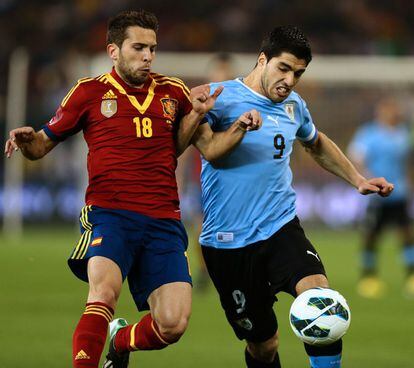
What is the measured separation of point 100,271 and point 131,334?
77 centimetres

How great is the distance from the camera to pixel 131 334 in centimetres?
661

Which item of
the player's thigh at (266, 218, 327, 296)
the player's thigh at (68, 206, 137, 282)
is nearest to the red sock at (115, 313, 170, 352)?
the player's thigh at (68, 206, 137, 282)

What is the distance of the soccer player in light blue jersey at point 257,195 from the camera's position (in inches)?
249

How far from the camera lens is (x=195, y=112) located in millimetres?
6309

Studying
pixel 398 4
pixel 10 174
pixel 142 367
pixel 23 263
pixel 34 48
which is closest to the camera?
pixel 142 367

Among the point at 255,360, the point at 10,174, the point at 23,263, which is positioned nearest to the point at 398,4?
the point at 10,174

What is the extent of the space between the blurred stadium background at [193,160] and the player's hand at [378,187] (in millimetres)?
1728

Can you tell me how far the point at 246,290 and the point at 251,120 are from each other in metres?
1.09

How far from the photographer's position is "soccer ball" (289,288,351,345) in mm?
5824

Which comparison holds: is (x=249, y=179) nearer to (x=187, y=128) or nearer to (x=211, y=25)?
(x=187, y=128)

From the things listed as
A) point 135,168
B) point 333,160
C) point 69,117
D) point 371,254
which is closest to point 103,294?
point 135,168

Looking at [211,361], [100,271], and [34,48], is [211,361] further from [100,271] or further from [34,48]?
[34,48]

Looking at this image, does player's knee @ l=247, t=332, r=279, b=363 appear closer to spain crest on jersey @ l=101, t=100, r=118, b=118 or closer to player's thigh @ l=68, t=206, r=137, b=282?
player's thigh @ l=68, t=206, r=137, b=282

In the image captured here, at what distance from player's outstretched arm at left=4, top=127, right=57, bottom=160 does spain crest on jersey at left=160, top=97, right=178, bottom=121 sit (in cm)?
69
